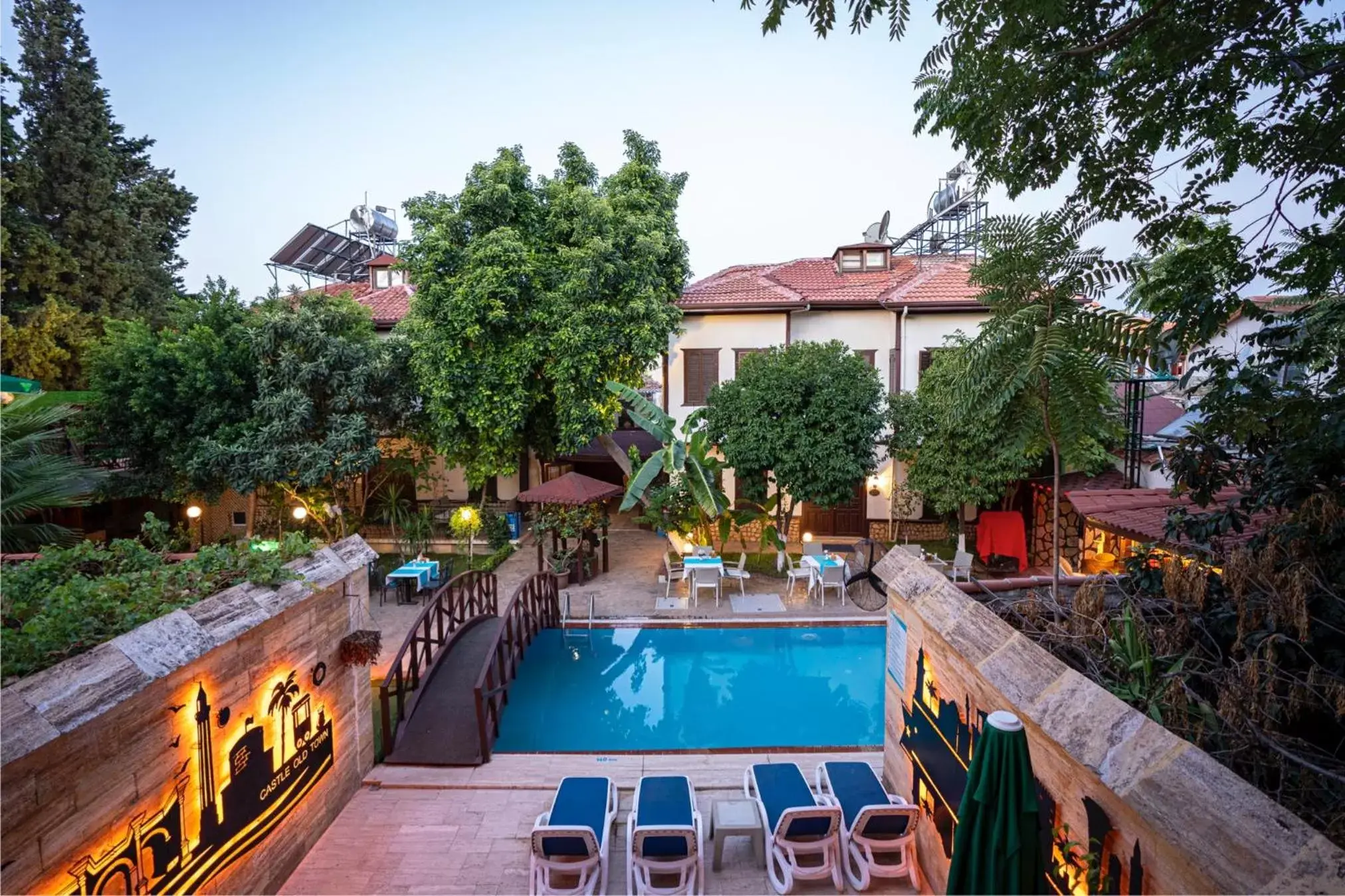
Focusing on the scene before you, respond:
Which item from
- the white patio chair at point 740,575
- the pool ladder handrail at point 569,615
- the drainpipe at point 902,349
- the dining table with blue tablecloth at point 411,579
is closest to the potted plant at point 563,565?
the pool ladder handrail at point 569,615

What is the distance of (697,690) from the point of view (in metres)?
10.1

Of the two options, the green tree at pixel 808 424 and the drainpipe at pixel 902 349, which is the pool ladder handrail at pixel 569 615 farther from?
the drainpipe at pixel 902 349

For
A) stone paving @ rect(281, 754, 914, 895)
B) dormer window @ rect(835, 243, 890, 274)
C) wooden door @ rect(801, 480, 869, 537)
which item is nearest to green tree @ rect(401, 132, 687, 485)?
wooden door @ rect(801, 480, 869, 537)

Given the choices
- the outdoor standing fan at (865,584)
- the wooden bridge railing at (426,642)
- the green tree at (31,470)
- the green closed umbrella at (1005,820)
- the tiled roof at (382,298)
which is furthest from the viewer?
the tiled roof at (382,298)

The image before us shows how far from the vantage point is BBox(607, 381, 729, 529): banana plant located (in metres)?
13.7

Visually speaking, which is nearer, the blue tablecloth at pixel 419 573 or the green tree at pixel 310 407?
the blue tablecloth at pixel 419 573

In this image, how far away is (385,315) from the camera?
63.9 ft

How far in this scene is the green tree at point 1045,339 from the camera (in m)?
3.53

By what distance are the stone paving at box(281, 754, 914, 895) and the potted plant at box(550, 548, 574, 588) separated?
6.70m

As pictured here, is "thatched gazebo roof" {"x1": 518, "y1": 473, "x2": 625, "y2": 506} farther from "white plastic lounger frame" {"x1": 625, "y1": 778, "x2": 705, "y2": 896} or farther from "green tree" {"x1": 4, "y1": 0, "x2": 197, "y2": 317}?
"green tree" {"x1": 4, "y1": 0, "x2": 197, "y2": 317}

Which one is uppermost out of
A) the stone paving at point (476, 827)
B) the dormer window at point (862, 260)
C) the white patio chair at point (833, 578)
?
the dormer window at point (862, 260)

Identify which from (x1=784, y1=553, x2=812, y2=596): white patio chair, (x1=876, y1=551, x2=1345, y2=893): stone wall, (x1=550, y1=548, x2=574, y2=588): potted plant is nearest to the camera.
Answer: (x1=876, y1=551, x2=1345, y2=893): stone wall

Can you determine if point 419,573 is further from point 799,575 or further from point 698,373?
point 698,373

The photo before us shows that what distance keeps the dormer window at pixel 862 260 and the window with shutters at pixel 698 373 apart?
6065 mm
